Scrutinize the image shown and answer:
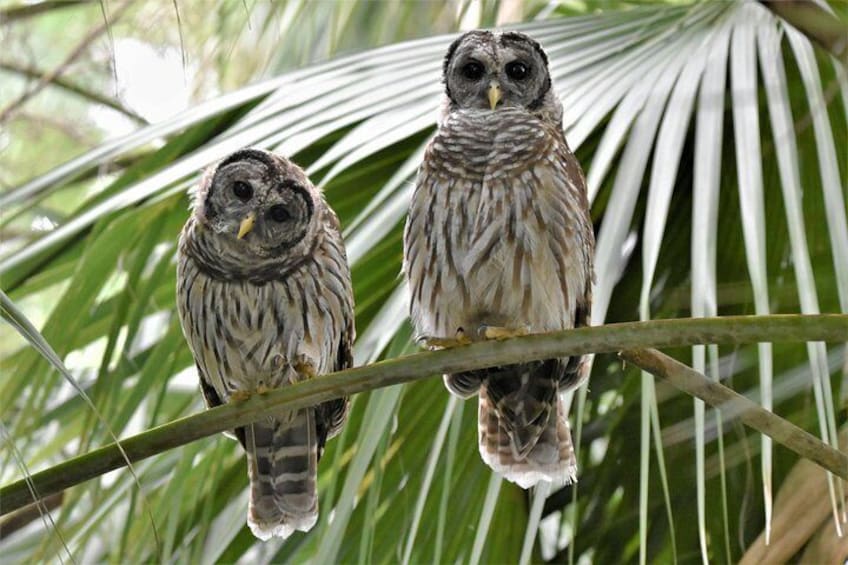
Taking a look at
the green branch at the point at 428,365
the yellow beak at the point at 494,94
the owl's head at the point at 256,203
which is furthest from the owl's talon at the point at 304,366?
the green branch at the point at 428,365

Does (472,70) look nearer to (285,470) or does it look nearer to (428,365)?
(285,470)

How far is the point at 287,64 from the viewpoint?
4.31 metres

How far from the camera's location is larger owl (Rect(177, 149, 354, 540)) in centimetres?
294

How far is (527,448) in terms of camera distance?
2914 millimetres

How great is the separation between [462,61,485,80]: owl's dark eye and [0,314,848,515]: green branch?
4.02 feet

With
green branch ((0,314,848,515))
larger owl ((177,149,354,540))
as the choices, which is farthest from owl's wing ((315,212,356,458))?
green branch ((0,314,848,515))

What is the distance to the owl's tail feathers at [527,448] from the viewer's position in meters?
2.76

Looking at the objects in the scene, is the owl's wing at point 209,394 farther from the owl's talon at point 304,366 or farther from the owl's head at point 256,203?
the owl's head at point 256,203

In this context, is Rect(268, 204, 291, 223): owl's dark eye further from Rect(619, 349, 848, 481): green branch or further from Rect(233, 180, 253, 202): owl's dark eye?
Rect(619, 349, 848, 481): green branch

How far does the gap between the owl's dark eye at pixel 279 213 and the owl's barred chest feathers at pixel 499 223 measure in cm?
29

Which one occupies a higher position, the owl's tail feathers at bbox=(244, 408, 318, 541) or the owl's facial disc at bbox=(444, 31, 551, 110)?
the owl's facial disc at bbox=(444, 31, 551, 110)

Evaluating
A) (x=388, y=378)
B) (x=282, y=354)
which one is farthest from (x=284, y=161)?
(x=388, y=378)

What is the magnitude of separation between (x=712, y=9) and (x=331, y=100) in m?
0.94

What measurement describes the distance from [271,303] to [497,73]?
2.41ft
